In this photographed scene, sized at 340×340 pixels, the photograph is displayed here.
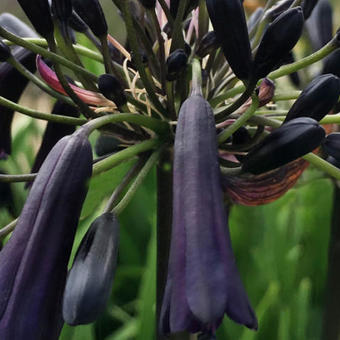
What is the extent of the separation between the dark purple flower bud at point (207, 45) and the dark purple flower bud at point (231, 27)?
0.13 m

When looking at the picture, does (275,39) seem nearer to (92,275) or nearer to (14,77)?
(92,275)

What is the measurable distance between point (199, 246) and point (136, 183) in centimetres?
16

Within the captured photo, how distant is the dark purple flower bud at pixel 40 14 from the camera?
0.57m

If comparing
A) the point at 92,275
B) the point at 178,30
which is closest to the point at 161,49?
the point at 178,30

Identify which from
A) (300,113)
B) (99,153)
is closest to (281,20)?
(300,113)

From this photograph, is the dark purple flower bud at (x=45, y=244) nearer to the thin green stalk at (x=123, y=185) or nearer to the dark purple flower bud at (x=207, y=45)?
the thin green stalk at (x=123, y=185)

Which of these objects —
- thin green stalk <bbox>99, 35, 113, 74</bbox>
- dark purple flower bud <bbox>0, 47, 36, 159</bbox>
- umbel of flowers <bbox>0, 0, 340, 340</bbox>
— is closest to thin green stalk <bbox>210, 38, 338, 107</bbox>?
umbel of flowers <bbox>0, 0, 340, 340</bbox>

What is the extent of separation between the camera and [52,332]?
0.50 meters

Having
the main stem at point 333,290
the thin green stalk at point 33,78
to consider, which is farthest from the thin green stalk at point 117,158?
the main stem at point 333,290

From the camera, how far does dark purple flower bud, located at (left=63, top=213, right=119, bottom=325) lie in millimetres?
478

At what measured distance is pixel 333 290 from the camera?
82 centimetres

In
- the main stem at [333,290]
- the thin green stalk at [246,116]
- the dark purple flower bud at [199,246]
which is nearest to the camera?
the dark purple flower bud at [199,246]

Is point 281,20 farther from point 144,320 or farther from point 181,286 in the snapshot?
point 144,320

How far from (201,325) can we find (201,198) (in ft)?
0.30
